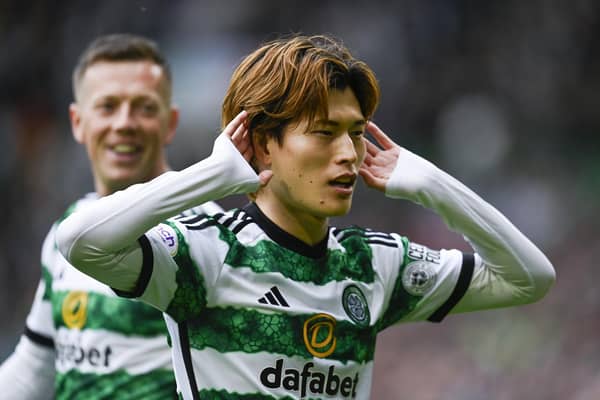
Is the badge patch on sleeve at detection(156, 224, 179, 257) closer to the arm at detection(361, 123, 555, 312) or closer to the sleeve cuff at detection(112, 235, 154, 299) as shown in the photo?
the sleeve cuff at detection(112, 235, 154, 299)

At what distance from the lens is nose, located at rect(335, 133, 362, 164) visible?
2.93 m

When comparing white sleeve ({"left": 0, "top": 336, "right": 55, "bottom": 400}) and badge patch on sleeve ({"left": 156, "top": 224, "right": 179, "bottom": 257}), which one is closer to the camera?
badge patch on sleeve ({"left": 156, "top": 224, "right": 179, "bottom": 257})

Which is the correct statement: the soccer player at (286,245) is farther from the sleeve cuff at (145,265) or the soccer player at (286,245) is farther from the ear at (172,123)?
the ear at (172,123)

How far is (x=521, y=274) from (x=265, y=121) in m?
0.88

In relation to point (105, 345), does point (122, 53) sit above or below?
above

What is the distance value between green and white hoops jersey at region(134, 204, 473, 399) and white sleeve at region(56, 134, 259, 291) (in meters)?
0.07

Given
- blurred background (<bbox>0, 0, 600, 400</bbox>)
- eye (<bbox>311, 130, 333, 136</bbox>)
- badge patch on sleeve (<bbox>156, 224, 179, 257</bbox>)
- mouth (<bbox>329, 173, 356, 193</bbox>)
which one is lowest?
blurred background (<bbox>0, 0, 600, 400</bbox>)

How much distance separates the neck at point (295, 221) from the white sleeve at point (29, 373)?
155cm

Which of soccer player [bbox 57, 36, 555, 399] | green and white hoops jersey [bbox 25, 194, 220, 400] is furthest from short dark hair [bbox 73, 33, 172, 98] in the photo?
soccer player [bbox 57, 36, 555, 399]

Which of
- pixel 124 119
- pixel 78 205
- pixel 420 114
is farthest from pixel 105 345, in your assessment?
pixel 420 114

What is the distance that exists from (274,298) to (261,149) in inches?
16.6

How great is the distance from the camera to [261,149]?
3.05 meters

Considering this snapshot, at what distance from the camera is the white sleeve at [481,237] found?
10.0 feet

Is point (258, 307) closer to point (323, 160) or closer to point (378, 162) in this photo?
point (323, 160)
